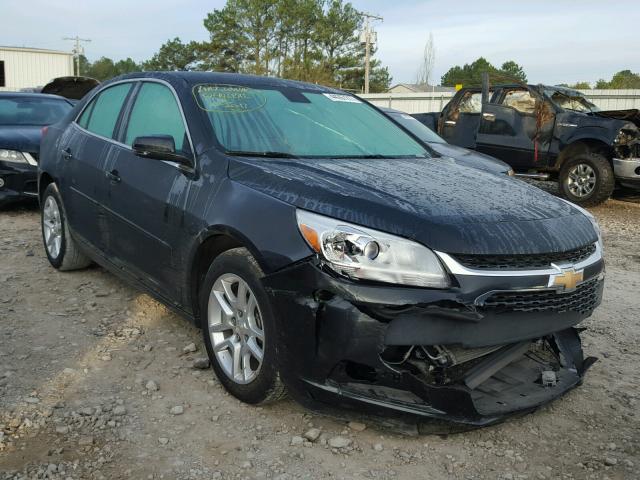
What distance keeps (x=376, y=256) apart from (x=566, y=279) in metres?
0.82

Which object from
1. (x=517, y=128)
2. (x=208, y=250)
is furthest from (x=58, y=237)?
(x=517, y=128)

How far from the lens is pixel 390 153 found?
3.74 m

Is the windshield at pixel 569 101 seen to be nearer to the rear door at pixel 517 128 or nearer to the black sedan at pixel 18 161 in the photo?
the rear door at pixel 517 128

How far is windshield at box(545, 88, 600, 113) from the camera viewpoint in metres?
9.90

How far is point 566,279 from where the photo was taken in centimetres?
262

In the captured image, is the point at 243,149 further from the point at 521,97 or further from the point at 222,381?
the point at 521,97

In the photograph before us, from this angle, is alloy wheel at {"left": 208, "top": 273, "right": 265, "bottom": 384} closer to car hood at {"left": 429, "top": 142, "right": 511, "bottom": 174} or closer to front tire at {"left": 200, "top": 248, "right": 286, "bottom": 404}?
front tire at {"left": 200, "top": 248, "right": 286, "bottom": 404}

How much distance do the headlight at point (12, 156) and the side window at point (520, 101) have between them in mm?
7012

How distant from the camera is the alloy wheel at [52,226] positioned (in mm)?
4922

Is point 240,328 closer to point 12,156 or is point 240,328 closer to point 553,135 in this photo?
point 12,156

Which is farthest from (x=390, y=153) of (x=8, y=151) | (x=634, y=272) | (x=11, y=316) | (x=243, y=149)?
(x=8, y=151)

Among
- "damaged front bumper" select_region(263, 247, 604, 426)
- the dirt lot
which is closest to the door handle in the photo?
the dirt lot

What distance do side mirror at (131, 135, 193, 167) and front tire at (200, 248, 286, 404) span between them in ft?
2.02

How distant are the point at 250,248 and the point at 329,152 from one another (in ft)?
3.15
